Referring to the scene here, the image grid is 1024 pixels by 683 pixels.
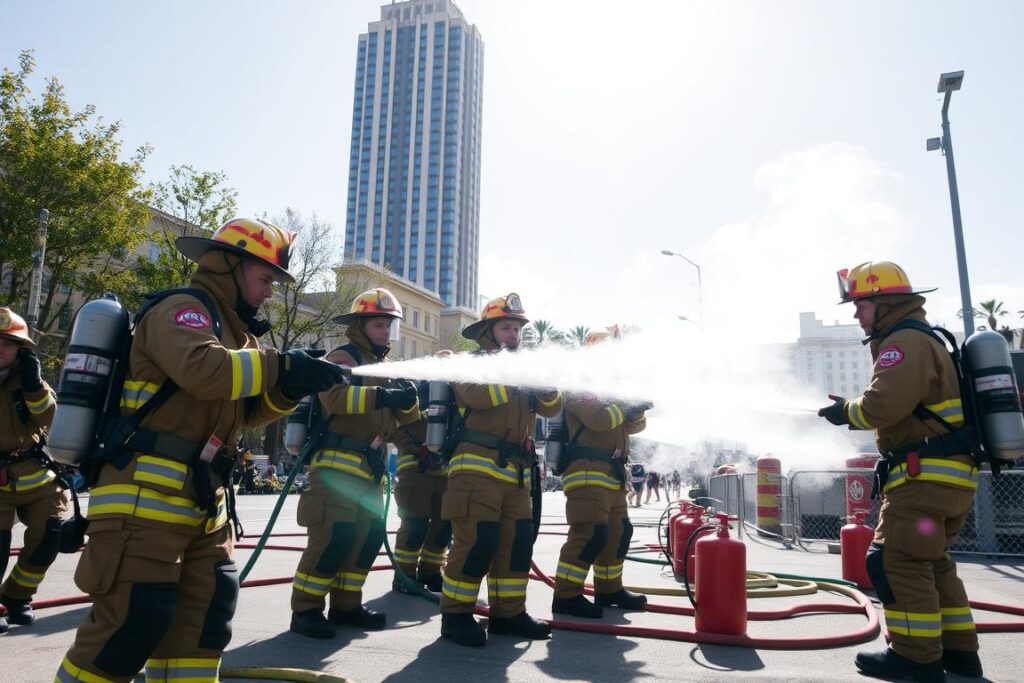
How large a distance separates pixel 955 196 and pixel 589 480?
38.6 feet

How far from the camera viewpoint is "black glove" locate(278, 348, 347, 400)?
2.99 metres

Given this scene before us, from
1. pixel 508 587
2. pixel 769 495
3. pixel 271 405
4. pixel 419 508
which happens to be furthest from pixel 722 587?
pixel 769 495

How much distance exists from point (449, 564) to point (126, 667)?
251 cm

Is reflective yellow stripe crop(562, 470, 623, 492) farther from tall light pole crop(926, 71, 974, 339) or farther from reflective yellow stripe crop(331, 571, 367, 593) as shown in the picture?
tall light pole crop(926, 71, 974, 339)

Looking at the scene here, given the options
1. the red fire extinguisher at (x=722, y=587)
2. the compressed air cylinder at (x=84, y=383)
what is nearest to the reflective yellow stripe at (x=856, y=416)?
the red fire extinguisher at (x=722, y=587)

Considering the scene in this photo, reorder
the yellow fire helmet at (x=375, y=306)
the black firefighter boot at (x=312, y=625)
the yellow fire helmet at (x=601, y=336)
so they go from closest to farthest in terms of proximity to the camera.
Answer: the black firefighter boot at (x=312, y=625) < the yellow fire helmet at (x=375, y=306) < the yellow fire helmet at (x=601, y=336)

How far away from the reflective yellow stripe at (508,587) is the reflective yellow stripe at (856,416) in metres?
2.38

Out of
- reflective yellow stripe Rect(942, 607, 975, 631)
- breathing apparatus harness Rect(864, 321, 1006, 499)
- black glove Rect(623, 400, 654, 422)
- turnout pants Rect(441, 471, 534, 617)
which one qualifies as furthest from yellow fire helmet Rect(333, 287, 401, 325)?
reflective yellow stripe Rect(942, 607, 975, 631)

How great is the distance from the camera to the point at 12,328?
5016 mm

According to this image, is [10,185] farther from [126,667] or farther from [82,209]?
[126,667]

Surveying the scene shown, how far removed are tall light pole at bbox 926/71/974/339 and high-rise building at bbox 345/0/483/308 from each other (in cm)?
11095

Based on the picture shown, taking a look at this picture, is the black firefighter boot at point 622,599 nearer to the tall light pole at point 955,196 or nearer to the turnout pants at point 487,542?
the turnout pants at point 487,542

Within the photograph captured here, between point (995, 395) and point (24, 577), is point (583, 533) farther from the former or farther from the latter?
point (24, 577)

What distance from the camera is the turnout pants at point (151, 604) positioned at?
257 centimetres
